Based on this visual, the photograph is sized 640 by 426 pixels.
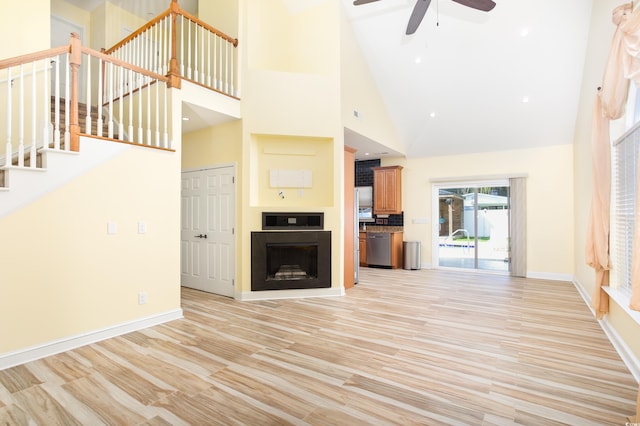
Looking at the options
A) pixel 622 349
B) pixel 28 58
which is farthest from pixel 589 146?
pixel 28 58

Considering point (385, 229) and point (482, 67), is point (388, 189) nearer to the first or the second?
point (385, 229)

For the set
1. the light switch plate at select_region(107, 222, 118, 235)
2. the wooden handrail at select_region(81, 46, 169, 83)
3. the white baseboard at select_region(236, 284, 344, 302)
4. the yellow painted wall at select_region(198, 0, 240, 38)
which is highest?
the yellow painted wall at select_region(198, 0, 240, 38)

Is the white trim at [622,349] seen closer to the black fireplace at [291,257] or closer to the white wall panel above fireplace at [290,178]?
the black fireplace at [291,257]

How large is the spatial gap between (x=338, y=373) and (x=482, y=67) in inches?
213

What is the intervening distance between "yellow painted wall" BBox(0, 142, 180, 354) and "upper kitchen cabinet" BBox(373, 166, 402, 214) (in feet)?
17.3

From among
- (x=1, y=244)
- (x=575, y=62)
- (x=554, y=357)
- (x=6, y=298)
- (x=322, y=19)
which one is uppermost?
(x=322, y=19)

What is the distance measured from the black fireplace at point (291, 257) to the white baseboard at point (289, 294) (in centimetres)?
6

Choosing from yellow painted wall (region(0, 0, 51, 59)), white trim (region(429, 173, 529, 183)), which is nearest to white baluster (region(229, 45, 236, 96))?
yellow painted wall (region(0, 0, 51, 59))

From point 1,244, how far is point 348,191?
4434 mm

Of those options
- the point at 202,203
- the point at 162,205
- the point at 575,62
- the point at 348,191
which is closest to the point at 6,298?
the point at 162,205

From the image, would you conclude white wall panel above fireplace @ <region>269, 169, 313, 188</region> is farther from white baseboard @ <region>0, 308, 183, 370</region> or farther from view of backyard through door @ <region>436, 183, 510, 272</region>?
view of backyard through door @ <region>436, 183, 510, 272</region>

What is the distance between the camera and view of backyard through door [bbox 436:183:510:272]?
282 inches

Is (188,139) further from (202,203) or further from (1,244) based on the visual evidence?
(1,244)

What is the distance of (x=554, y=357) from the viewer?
2848mm
